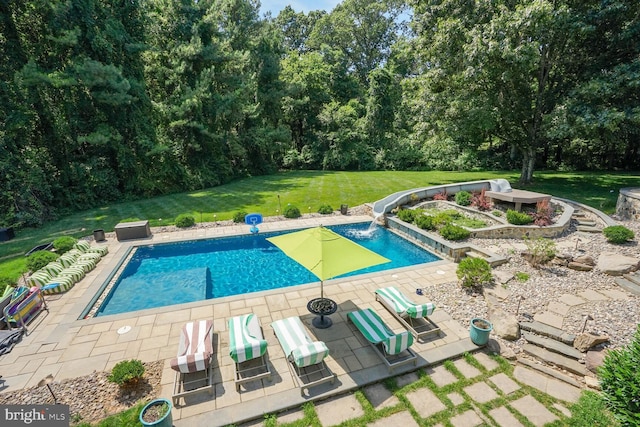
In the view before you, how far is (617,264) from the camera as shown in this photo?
30.7 ft

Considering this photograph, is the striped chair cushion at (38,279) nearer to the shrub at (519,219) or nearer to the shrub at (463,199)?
the shrub at (519,219)

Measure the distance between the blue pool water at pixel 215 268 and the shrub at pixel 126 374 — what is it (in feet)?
12.6

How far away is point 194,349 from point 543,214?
15232 mm

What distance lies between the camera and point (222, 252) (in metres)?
13.6

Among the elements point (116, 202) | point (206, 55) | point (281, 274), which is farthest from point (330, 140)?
point (281, 274)

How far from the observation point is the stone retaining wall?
1339 cm

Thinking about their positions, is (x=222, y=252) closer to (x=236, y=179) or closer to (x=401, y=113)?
(x=236, y=179)

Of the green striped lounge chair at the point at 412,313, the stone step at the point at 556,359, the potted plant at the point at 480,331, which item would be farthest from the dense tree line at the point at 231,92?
the green striped lounge chair at the point at 412,313

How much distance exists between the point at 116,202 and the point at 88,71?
27.7 feet

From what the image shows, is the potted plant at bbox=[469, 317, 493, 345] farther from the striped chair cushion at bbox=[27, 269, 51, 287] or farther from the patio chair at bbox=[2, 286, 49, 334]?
the striped chair cushion at bbox=[27, 269, 51, 287]

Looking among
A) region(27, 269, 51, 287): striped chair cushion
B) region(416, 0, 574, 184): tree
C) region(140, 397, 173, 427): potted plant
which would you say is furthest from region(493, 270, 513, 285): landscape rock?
region(27, 269, 51, 287): striped chair cushion

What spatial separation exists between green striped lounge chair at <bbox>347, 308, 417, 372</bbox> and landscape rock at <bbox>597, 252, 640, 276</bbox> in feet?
25.3

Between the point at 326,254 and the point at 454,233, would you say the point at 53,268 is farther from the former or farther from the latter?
the point at 454,233

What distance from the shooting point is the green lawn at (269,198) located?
15.2 meters
